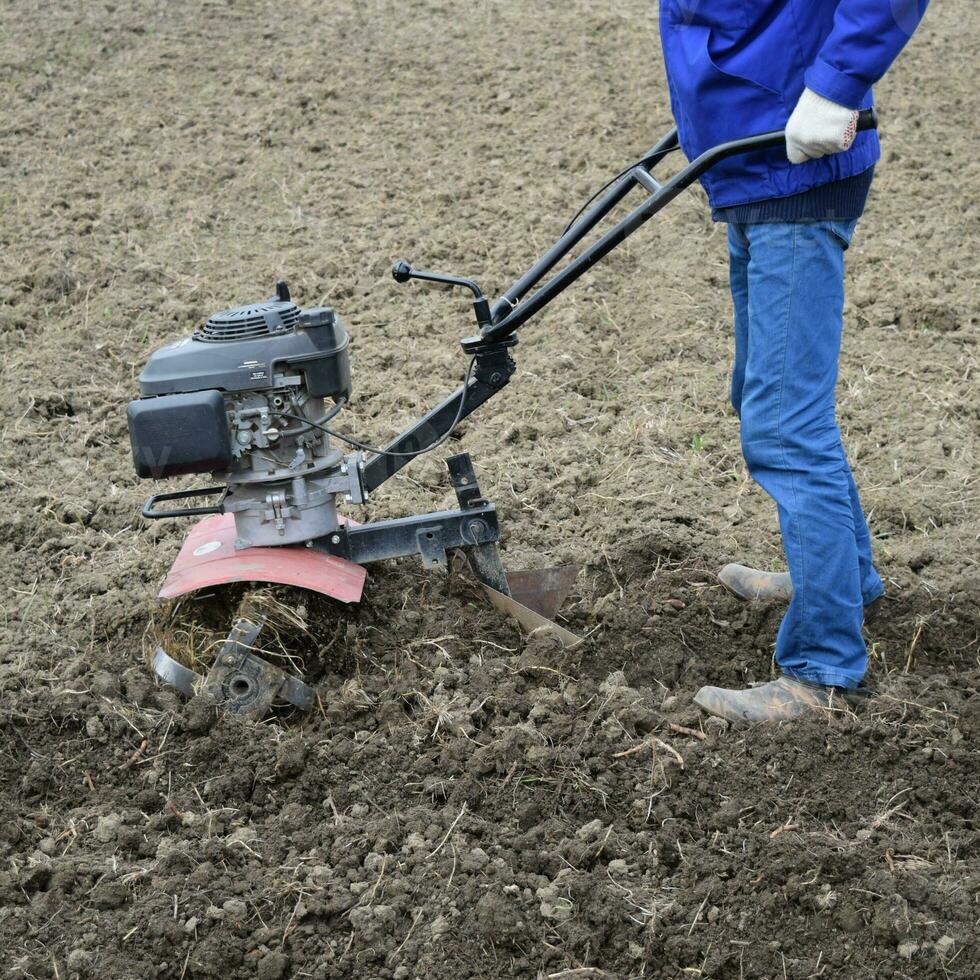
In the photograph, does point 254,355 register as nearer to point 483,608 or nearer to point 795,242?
point 483,608

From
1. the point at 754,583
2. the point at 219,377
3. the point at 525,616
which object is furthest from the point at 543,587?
the point at 219,377

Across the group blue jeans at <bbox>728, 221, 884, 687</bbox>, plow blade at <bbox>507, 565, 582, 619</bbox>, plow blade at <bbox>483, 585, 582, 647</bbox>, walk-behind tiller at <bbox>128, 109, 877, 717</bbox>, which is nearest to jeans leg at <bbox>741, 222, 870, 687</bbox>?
blue jeans at <bbox>728, 221, 884, 687</bbox>

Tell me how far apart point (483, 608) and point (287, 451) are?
29.1 inches

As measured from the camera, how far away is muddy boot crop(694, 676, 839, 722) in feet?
9.85

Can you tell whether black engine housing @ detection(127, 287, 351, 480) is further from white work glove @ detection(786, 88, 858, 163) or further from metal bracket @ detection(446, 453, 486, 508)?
white work glove @ detection(786, 88, 858, 163)

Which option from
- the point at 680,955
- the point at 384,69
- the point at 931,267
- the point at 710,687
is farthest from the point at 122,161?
the point at 680,955

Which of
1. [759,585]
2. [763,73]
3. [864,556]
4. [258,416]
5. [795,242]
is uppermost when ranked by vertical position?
[763,73]

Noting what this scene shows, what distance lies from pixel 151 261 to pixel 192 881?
4.38m

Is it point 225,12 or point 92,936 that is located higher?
point 225,12

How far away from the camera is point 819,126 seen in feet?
8.32

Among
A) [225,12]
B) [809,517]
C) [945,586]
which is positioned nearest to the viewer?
[809,517]

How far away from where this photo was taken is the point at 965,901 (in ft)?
8.07

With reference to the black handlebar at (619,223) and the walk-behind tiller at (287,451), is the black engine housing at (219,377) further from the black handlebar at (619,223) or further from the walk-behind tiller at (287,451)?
the black handlebar at (619,223)

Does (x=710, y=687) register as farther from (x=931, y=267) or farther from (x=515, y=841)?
(x=931, y=267)
